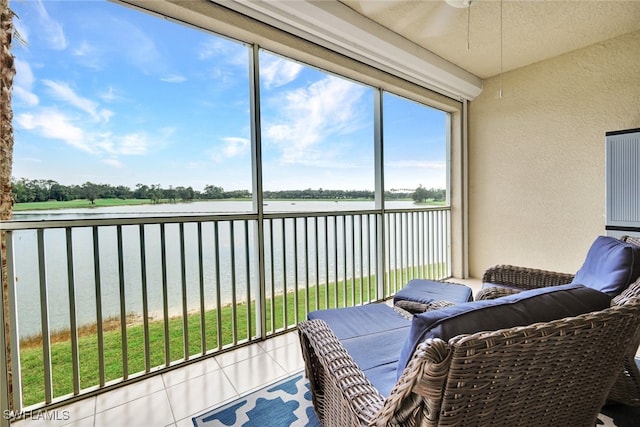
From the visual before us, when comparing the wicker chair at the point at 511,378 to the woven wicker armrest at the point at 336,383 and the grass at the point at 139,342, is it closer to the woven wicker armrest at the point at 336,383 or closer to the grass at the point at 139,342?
the woven wicker armrest at the point at 336,383

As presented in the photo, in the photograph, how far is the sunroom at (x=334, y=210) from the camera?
1.78 m

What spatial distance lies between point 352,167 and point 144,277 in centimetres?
234

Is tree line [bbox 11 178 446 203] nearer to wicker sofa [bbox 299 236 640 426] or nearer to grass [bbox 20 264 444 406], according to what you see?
grass [bbox 20 264 444 406]

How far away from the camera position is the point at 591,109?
126 inches

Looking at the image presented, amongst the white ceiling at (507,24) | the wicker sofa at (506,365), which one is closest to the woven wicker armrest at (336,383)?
the wicker sofa at (506,365)

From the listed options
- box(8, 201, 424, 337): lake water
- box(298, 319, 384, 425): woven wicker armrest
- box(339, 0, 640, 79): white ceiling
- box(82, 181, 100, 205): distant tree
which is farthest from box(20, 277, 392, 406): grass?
box(339, 0, 640, 79): white ceiling

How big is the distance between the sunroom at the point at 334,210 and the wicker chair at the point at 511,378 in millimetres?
1406

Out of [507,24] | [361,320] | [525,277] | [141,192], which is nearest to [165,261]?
[141,192]

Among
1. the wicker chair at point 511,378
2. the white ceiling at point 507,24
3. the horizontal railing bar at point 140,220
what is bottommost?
the wicker chair at point 511,378

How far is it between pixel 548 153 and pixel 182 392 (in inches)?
172

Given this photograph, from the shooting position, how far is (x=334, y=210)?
117 inches

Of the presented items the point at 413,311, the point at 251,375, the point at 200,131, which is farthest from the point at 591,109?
the point at 251,375

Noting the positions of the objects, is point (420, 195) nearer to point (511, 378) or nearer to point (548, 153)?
point (548, 153)

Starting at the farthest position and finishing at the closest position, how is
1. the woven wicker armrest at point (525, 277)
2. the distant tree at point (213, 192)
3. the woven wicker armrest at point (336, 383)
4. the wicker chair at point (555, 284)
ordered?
the distant tree at point (213, 192)
the woven wicker armrest at point (525, 277)
the wicker chair at point (555, 284)
the woven wicker armrest at point (336, 383)
